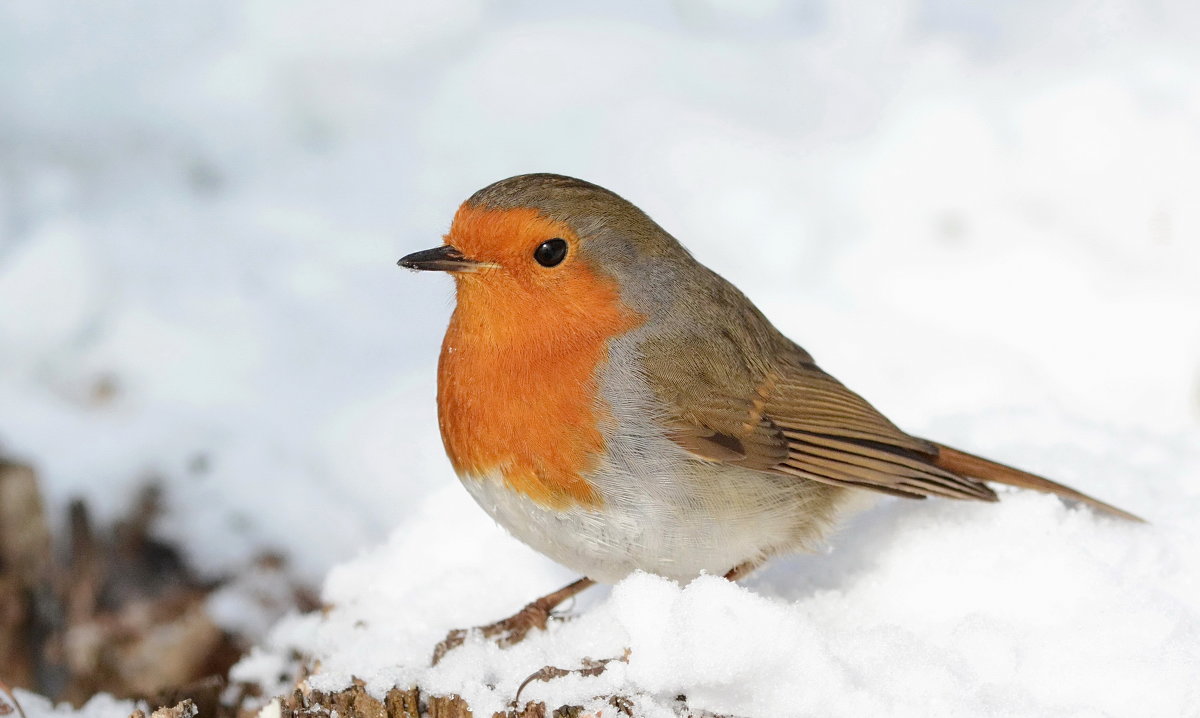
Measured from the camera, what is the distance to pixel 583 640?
3.25 m

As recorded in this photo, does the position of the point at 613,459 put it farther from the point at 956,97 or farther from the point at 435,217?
the point at 956,97

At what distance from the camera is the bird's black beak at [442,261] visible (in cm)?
311

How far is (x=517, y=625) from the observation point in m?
3.50

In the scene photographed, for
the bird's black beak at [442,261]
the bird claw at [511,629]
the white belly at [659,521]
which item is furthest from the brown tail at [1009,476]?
the bird's black beak at [442,261]

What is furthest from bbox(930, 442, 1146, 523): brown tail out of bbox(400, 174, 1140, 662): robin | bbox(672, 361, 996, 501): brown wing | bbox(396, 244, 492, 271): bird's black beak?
bbox(396, 244, 492, 271): bird's black beak

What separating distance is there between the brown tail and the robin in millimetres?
154

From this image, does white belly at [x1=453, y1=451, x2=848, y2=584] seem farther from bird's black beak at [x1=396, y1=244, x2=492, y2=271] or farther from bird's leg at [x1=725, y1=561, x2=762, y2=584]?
bird's black beak at [x1=396, y1=244, x2=492, y2=271]

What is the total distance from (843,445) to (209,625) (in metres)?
2.43

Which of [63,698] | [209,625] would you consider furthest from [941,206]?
[63,698]

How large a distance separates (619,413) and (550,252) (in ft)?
1.58

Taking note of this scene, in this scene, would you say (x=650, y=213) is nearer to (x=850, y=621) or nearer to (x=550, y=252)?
(x=550, y=252)

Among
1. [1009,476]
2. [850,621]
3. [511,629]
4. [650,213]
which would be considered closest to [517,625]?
[511,629]

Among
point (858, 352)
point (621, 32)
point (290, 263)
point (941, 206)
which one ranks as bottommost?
point (858, 352)

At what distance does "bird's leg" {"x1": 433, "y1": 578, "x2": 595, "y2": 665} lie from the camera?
3.38m
